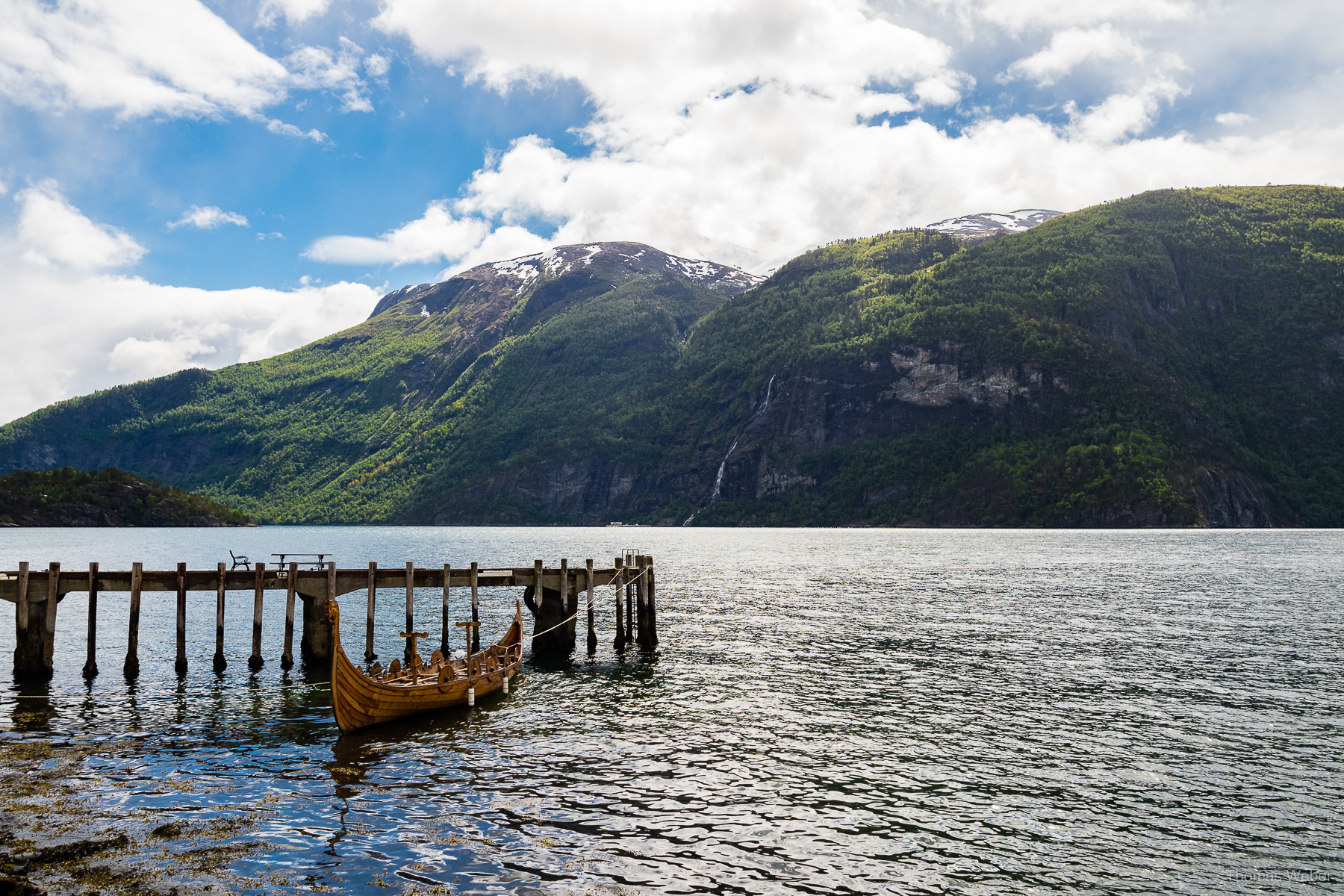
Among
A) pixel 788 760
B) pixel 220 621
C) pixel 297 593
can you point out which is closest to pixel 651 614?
pixel 297 593

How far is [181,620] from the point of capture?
35688mm

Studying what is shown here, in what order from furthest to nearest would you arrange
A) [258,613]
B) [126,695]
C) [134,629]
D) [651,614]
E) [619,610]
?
[619,610]
[651,614]
[258,613]
[134,629]
[126,695]

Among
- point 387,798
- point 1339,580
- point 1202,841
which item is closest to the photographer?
point 1202,841

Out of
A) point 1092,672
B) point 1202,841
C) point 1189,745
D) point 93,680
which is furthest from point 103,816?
point 1092,672

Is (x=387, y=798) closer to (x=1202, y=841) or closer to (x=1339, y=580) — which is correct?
(x=1202, y=841)

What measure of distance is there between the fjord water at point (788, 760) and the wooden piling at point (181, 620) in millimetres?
907

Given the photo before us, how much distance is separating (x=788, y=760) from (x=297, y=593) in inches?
935

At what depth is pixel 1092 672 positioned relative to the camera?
37594mm

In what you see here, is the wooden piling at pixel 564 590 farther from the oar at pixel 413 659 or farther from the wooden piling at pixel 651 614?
the oar at pixel 413 659

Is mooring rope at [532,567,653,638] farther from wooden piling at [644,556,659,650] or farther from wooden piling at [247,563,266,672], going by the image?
wooden piling at [247,563,266,672]

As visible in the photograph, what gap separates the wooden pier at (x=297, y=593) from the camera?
34.5 metres

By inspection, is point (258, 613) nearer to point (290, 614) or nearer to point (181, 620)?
point (290, 614)

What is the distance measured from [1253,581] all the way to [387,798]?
81.1m

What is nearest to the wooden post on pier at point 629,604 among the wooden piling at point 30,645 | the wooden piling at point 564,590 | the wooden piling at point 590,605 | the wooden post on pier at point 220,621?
the wooden piling at point 590,605
